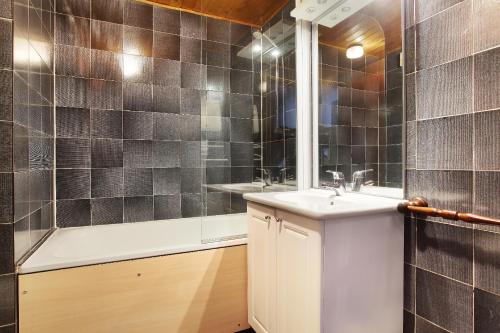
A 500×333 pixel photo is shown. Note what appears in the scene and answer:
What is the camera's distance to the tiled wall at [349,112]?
1.61m

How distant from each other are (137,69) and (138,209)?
1242mm

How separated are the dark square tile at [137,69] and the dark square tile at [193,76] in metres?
0.29

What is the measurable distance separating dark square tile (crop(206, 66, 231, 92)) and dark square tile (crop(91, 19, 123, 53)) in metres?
0.80

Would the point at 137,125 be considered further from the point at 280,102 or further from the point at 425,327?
the point at 425,327

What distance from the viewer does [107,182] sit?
2.34 meters

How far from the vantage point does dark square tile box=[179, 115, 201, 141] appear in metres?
2.57

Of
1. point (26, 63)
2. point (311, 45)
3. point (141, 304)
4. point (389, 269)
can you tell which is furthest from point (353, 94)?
point (26, 63)

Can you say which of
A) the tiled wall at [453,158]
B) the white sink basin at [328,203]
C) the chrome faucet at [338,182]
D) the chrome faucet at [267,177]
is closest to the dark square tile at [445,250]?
the tiled wall at [453,158]

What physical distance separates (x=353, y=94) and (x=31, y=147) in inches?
79.3

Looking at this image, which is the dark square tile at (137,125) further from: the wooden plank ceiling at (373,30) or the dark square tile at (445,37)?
the dark square tile at (445,37)

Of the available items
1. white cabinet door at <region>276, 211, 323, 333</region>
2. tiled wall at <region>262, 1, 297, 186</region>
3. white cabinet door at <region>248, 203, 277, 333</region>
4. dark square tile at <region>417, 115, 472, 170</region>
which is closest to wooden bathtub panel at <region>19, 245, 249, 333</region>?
white cabinet door at <region>248, 203, 277, 333</region>

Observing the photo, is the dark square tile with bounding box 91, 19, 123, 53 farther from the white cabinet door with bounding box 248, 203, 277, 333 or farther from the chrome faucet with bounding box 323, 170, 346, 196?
the chrome faucet with bounding box 323, 170, 346, 196

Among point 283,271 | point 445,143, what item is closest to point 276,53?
point 445,143

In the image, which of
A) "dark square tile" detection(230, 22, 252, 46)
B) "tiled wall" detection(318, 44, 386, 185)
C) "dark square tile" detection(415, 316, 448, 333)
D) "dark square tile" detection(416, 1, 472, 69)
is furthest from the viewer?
"dark square tile" detection(230, 22, 252, 46)
